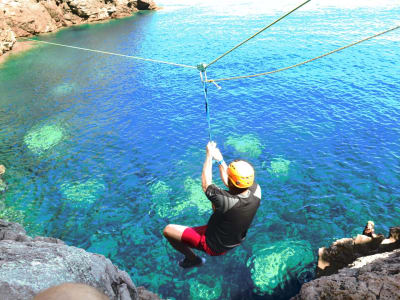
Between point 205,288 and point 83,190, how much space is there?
32.3ft

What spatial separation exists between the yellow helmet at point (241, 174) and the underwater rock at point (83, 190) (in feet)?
39.1

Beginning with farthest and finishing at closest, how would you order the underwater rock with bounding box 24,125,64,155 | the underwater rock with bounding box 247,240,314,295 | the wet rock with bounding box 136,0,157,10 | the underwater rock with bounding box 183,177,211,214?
the wet rock with bounding box 136,0,157,10 → the underwater rock with bounding box 24,125,64,155 → the underwater rock with bounding box 183,177,211,214 → the underwater rock with bounding box 247,240,314,295

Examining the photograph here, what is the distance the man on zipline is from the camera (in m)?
6.10

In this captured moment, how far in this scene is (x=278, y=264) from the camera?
11.2 meters

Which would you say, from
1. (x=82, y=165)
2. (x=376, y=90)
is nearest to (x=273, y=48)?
(x=376, y=90)

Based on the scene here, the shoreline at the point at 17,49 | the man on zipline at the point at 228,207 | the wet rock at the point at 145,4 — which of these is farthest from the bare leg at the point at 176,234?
the wet rock at the point at 145,4

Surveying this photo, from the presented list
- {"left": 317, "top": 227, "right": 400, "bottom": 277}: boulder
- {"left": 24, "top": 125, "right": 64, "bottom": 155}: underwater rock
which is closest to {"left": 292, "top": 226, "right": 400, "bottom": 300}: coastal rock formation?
{"left": 317, "top": 227, "right": 400, "bottom": 277}: boulder

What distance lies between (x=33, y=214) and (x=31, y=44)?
43.5 meters

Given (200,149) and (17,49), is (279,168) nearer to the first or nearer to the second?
(200,149)

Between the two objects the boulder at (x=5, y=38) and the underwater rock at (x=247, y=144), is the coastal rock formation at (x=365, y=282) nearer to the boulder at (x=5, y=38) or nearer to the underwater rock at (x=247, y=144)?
the underwater rock at (x=247, y=144)

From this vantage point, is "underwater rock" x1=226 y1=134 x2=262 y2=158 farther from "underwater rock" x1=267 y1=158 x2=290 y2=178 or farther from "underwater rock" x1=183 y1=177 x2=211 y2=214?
"underwater rock" x1=183 y1=177 x2=211 y2=214

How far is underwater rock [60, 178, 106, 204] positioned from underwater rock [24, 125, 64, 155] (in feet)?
18.5

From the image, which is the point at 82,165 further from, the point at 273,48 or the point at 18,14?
the point at 18,14

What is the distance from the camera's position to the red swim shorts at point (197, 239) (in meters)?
7.46
